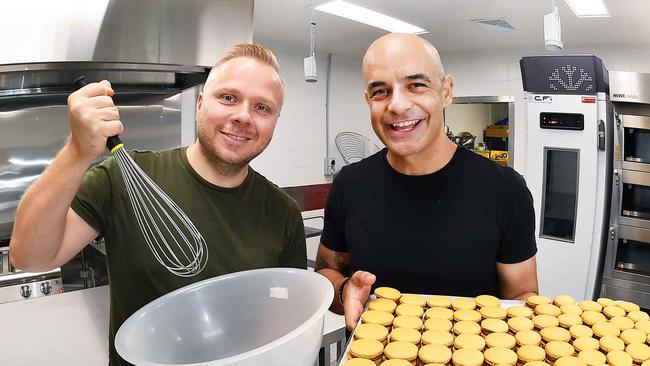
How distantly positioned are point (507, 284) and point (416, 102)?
594 millimetres

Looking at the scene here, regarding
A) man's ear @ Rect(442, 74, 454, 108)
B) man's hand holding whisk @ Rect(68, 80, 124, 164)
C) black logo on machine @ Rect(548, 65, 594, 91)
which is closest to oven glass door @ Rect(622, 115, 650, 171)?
black logo on machine @ Rect(548, 65, 594, 91)

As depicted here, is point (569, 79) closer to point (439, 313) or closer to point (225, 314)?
point (439, 313)

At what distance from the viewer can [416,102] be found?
1.12m

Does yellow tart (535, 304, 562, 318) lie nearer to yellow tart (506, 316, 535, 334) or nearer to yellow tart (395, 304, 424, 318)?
yellow tart (506, 316, 535, 334)

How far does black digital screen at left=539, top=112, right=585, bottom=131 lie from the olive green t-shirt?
268cm

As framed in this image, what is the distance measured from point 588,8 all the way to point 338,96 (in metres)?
2.81

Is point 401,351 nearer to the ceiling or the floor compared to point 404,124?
nearer to the floor

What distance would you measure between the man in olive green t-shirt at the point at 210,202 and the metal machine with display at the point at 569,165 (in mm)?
2666

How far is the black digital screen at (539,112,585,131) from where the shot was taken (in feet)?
10.00

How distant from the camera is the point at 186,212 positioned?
115 centimetres

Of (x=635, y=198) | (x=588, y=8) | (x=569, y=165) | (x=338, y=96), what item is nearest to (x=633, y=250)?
(x=635, y=198)

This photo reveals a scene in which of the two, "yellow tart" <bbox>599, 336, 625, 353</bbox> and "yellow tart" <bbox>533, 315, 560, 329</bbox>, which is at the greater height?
"yellow tart" <bbox>533, 315, 560, 329</bbox>

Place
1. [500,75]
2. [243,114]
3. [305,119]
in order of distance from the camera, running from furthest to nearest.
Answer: [500,75], [305,119], [243,114]

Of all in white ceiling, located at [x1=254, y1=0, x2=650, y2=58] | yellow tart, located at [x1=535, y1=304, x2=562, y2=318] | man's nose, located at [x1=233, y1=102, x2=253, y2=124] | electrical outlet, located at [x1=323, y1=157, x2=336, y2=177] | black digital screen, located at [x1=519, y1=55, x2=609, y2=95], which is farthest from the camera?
electrical outlet, located at [x1=323, y1=157, x2=336, y2=177]
